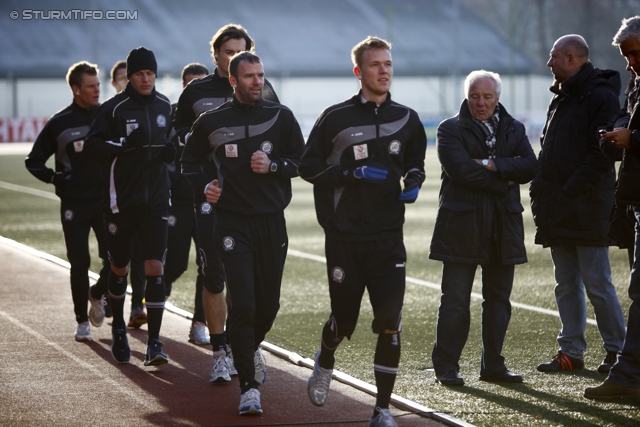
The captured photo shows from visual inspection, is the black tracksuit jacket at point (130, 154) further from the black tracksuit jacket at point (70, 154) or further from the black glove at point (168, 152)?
the black tracksuit jacket at point (70, 154)

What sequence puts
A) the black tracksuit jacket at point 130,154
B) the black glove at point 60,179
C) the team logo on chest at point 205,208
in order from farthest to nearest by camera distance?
the black glove at point 60,179 < the black tracksuit jacket at point 130,154 < the team logo on chest at point 205,208

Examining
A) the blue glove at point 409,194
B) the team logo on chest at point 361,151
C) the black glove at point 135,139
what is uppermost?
the black glove at point 135,139

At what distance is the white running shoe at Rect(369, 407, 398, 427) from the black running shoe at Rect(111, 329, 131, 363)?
2559 mm

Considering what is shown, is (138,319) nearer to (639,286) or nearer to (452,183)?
(452,183)

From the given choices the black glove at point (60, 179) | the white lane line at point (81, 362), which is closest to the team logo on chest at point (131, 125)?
the black glove at point (60, 179)

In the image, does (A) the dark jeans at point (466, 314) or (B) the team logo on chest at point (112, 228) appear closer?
(A) the dark jeans at point (466, 314)

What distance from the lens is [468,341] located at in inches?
330

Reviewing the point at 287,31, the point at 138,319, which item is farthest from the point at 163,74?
the point at 138,319

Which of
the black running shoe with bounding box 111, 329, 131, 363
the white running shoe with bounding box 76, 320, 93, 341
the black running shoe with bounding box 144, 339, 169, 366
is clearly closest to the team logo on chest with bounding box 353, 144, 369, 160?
the black running shoe with bounding box 144, 339, 169, 366

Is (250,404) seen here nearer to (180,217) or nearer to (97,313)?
(97,313)

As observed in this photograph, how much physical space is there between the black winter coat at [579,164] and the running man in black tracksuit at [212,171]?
6.56ft

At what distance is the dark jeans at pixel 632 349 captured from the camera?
20.6 feet

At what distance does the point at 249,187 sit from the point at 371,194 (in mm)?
869

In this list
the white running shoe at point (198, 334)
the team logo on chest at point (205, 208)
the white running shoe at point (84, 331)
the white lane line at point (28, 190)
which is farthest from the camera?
the white lane line at point (28, 190)
